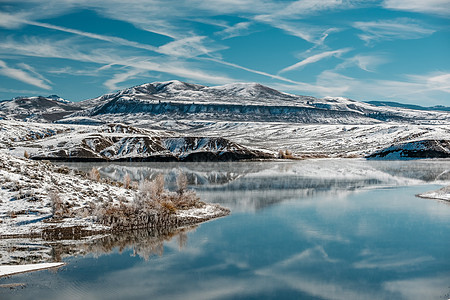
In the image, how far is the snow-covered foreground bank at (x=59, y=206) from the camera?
32.3m

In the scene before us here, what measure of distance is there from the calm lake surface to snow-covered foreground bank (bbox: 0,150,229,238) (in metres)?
1.91

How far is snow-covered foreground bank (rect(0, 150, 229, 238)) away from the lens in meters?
32.3

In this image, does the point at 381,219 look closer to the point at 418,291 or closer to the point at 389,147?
the point at 418,291

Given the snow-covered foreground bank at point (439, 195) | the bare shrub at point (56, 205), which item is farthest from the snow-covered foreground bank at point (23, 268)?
the snow-covered foreground bank at point (439, 195)

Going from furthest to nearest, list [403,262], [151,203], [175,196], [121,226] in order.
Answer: [175,196] → [151,203] → [121,226] → [403,262]

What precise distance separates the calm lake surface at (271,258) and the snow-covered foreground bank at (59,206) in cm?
191

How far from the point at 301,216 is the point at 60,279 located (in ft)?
72.0

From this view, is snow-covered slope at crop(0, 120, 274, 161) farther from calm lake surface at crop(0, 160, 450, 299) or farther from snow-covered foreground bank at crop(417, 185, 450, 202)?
calm lake surface at crop(0, 160, 450, 299)

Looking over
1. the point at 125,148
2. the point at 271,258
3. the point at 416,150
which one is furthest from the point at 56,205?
the point at 416,150

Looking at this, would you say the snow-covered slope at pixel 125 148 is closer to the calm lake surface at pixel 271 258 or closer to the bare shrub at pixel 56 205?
the calm lake surface at pixel 271 258

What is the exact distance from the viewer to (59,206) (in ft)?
113

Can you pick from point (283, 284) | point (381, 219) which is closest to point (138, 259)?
point (283, 284)

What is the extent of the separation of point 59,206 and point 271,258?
17.0m

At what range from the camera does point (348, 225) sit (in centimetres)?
3566
